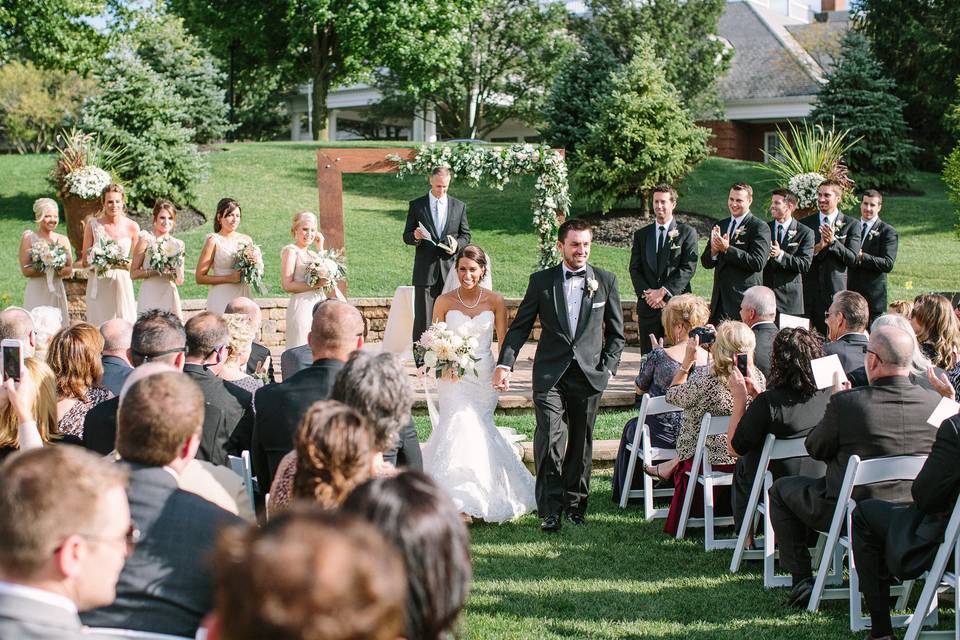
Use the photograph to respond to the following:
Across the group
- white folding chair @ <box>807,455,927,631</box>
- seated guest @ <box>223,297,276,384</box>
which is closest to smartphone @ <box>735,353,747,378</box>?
white folding chair @ <box>807,455,927,631</box>

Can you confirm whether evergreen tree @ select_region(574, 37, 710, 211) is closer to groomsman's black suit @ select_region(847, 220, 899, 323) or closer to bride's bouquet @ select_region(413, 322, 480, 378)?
groomsman's black suit @ select_region(847, 220, 899, 323)

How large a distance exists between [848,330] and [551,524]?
2.35 metres

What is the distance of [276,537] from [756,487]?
4.54m

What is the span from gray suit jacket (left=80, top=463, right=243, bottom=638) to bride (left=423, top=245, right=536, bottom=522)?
157 inches

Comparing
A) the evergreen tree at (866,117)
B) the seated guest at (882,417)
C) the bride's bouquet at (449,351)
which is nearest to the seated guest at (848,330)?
the seated guest at (882,417)

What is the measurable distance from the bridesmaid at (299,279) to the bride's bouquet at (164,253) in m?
1.11

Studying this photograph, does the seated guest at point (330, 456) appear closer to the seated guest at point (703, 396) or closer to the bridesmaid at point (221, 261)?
the seated guest at point (703, 396)

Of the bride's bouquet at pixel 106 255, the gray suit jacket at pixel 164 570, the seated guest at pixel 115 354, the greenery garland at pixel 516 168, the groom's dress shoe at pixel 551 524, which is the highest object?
the greenery garland at pixel 516 168

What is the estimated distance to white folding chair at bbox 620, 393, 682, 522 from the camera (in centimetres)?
679

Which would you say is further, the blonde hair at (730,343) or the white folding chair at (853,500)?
the blonde hair at (730,343)

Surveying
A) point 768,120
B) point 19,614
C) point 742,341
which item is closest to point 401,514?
point 19,614

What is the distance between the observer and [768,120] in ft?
112

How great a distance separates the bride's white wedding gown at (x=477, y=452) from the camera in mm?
6934

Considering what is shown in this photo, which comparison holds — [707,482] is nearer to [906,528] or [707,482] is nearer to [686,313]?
[686,313]
